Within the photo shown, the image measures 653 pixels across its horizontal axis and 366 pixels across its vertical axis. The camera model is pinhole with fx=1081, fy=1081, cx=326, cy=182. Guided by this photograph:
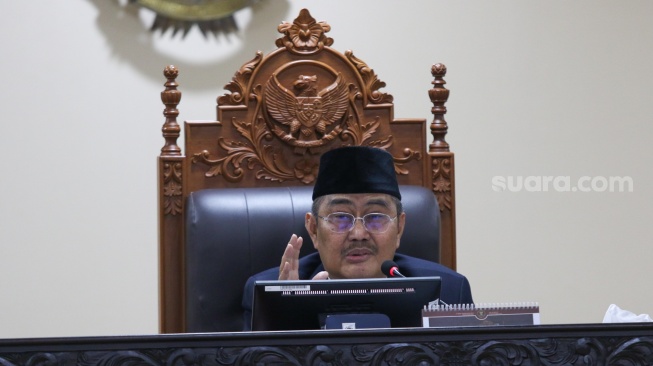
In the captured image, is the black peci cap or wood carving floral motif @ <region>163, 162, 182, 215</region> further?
wood carving floral motif @ <region>163, 162, 182, 215</region>

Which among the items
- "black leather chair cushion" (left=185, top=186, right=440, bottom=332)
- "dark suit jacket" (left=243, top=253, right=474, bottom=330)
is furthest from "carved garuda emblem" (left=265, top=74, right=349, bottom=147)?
"dark suit jacket" (left=243, top=253, right=474, bottom=330)

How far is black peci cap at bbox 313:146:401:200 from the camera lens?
115 inches

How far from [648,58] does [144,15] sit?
6.52ft

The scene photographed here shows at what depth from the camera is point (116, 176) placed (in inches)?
153

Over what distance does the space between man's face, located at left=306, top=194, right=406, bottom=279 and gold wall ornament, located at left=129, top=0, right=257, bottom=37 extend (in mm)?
1226

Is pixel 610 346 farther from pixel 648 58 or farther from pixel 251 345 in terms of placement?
pixel 648 58

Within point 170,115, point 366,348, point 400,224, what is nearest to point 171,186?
point 170,115

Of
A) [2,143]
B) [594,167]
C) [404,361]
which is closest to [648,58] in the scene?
[594,167]

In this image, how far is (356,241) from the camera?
2.92 meters

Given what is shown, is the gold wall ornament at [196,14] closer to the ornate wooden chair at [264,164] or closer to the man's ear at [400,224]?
the ornate wooden chair at [264,164]

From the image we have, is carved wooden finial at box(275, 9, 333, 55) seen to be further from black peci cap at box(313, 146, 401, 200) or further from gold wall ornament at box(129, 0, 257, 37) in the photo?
gold wall ornament at box(129, 0, 257, 37)

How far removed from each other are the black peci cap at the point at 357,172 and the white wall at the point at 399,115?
1086mm

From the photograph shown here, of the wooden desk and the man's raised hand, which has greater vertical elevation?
the man's raised hand

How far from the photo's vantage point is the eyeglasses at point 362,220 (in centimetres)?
292
